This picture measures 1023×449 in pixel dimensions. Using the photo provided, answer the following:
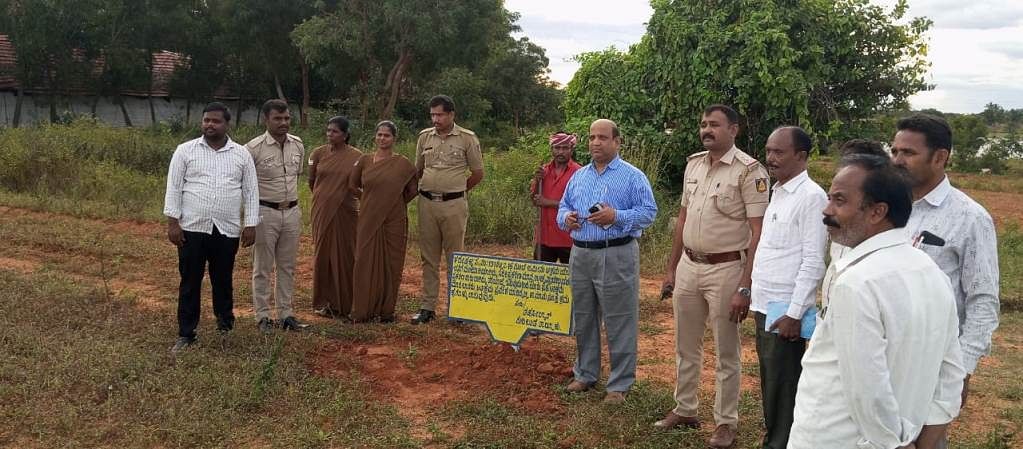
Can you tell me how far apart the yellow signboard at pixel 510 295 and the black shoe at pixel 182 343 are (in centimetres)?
170

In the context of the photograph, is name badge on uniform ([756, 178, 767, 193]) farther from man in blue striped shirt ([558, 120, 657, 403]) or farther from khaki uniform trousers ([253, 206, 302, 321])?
khaki uniform trousers ([253, 206, 302, 321])

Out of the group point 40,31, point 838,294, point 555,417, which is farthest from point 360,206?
point 40,31

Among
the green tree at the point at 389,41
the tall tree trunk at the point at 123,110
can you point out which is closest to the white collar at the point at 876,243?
the green tree at the point at 389,41

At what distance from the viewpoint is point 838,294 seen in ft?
6.37

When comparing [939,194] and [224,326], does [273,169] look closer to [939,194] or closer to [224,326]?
[224,326]

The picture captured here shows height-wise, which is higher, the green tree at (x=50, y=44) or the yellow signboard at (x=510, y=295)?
the green tree at (x=50, y=44)

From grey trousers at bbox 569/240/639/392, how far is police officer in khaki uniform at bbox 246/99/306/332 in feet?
7.80

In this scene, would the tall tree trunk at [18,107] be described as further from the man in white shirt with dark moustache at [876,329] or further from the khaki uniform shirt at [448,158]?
the man in white shirt with dark moustache at [876,329]

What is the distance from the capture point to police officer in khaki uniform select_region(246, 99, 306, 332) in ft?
19.0

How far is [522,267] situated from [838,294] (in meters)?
3.26

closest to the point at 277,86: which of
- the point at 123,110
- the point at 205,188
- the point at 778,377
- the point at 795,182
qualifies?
the point at 123,110

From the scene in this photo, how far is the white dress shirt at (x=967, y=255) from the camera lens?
258 cm

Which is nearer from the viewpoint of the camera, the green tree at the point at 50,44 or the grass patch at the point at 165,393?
the grass patch at the point at 165,393

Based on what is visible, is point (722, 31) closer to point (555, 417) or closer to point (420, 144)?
point (420, 144)
